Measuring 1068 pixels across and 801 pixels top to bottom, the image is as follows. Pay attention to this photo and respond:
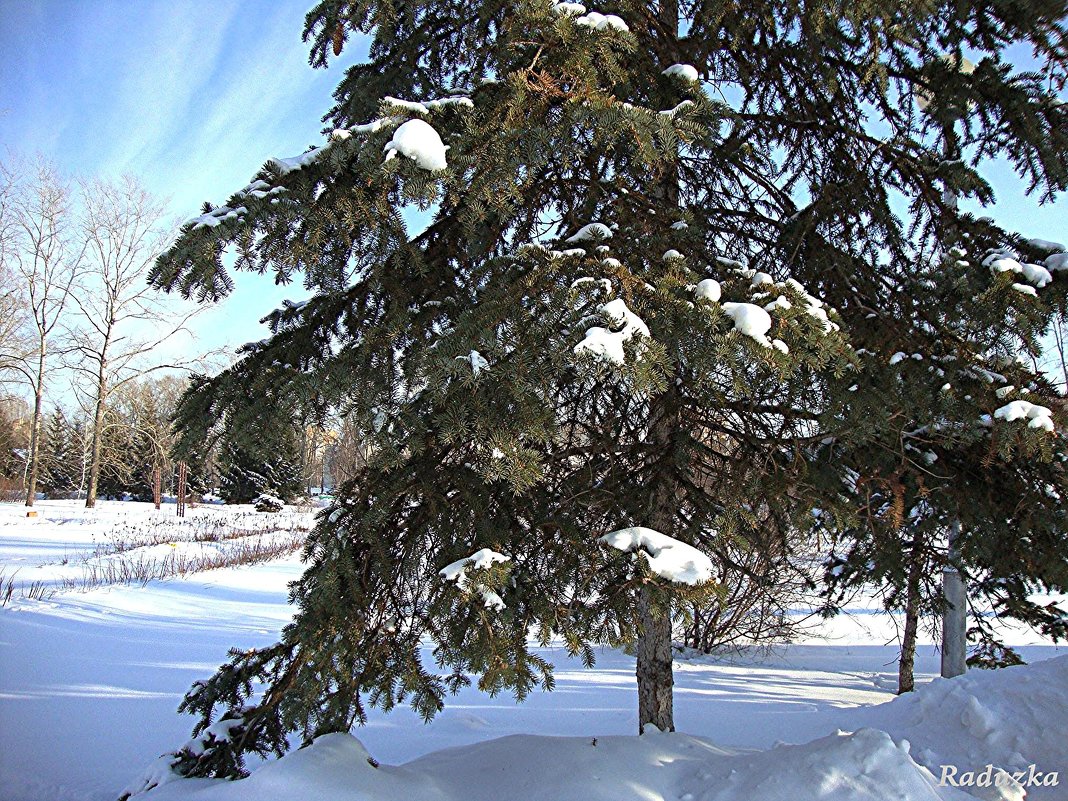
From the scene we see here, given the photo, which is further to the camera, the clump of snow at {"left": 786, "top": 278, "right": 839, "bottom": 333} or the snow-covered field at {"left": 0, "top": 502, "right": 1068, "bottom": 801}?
the snow-covered field at {"left": 0, "top": 502, "right": 1068, "bottom": 801}

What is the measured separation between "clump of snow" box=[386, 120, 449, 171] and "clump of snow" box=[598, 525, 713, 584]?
1385 millimetres

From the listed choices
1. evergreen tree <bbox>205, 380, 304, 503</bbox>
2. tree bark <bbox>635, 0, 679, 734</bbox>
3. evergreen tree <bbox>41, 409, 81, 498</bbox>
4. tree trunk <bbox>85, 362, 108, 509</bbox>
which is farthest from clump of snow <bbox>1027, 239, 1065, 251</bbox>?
evergreen tree <bbox>41, 409, 81, 498</bbox>

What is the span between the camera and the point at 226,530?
1778 centimetres

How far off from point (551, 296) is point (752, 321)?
2.16ft

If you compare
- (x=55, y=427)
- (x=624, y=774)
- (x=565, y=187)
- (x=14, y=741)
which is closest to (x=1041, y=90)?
(x=565, y=187)

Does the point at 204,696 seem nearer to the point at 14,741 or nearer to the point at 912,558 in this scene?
the point at 14,741

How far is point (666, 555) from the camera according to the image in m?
2.11

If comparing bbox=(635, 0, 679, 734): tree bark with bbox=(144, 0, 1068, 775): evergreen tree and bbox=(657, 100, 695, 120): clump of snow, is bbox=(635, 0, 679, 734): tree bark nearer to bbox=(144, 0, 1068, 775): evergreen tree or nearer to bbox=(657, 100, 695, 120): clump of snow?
bbox=(144, 0, 1068, 775): evergreen tree

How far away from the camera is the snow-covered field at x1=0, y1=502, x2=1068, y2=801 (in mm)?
2713

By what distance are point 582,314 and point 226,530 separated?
1845 centimetres

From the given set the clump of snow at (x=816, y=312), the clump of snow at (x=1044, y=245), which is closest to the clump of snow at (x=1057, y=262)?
the clump of snow at (x=1044, y=245)

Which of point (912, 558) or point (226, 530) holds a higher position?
point (912, 558)

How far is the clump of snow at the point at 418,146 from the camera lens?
6.70 feet

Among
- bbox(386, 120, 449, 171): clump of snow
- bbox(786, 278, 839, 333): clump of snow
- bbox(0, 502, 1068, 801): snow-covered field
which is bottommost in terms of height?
bbox(0, 502, 1068, 801): snow-covered field
